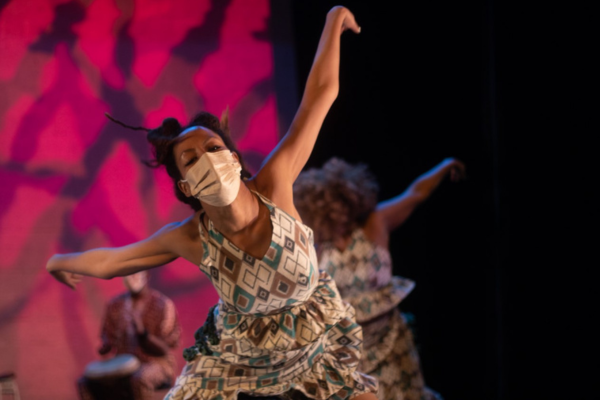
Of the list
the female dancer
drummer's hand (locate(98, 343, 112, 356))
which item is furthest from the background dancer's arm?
drummer's hand (locate(98, 343, 112, 356))

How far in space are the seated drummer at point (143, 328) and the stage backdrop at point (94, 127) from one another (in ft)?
1.44

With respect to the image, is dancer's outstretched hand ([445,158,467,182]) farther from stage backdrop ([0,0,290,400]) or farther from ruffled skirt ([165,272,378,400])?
ruffled skirt ([165,272,378,400])

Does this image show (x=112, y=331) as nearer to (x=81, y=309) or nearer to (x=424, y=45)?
(x=81, y=309)

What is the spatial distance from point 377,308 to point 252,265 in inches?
58.3

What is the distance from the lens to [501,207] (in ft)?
13.0

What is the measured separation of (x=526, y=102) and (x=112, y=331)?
2816 millimetres

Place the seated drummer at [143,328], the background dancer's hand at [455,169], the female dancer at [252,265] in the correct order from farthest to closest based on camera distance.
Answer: the seated drummer at [143,328], the background dancer's hand at [455,169], the female dancer at [252,265]

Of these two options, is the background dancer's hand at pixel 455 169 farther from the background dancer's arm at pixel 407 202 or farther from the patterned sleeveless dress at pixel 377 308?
the patterned sleeveless dress at pixel 377 308

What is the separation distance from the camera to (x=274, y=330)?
221cm

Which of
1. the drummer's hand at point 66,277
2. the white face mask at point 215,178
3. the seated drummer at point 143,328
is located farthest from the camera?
the seated drummer at point 143,328

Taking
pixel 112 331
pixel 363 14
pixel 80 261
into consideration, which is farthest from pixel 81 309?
pixel 363 14

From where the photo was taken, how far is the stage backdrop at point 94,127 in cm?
440

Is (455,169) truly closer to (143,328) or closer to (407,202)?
(407,202)

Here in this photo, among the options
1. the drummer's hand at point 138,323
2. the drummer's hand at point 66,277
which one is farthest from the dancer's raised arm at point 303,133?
the drummer's hand at point 138,323
